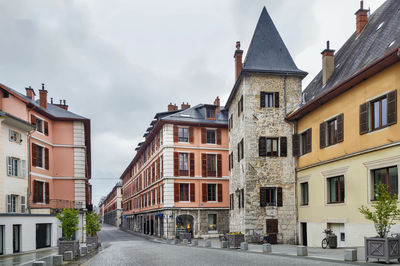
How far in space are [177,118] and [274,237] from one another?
62.1ft

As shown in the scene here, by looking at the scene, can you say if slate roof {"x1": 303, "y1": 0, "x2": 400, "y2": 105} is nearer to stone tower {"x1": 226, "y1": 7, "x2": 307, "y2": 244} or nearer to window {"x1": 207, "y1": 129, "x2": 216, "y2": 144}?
stone tower {"x1": 226, "y1": 7, "x2": 307, "y2": 244}

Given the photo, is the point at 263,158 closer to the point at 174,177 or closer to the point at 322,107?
the point at 322,107

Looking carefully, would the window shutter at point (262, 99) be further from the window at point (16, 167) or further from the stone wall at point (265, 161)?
the window at point (16, 167)

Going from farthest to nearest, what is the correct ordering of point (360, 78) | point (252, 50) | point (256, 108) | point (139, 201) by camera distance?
point (139, 201)
point (252, 50)
point (256, 108)
point (360, 78)

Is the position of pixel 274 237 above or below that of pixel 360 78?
below

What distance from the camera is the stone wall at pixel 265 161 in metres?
26.7

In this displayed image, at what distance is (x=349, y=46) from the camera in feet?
84.7

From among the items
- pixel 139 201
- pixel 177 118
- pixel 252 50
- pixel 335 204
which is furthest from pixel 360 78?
pixel 139 201

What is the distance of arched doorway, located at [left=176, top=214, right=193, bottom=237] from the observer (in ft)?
131

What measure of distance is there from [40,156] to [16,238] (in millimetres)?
9067

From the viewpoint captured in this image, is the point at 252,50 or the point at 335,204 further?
the point at 252,50

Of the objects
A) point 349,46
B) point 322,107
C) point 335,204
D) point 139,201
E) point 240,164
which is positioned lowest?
point 139,201

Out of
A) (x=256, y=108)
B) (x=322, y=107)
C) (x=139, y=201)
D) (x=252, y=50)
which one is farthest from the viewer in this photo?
(x=139, y=201)

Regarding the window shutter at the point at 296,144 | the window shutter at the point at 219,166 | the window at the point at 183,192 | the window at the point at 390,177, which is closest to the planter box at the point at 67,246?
the window at the point at 390,177
